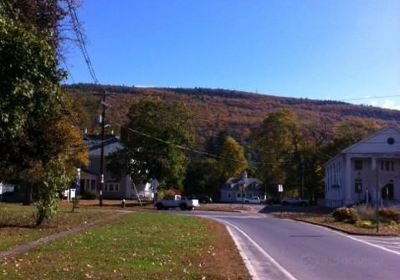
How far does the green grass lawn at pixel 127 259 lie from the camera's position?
40.3 feet

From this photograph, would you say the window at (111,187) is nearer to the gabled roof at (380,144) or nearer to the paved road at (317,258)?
the gabled roof at (380,144)

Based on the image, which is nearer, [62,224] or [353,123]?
[62,224]

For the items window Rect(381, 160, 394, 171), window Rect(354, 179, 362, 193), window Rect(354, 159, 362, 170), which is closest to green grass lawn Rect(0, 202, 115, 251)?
window Rect(354, 179, 362, 193)

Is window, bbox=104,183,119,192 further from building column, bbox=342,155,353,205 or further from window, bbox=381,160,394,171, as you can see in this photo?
window, bbox=381,160,394,171

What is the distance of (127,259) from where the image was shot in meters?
14.7

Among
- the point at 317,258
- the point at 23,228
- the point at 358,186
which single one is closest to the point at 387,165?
the point at 358,186

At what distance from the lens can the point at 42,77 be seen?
10.2 meters

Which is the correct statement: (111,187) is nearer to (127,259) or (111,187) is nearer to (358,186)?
(358,186)

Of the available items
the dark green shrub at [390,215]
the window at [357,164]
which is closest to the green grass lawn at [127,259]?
the dark green shrub at [390,215]

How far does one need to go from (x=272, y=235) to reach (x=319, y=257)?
31.8 ft

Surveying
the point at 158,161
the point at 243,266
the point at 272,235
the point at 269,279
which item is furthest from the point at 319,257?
the point at 158,161

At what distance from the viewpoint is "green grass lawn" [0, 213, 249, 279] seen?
12.3m

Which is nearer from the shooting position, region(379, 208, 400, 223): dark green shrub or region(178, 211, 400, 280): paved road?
region(178, 211, 400, 280): paved road

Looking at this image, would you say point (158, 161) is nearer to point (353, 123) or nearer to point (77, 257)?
point (353, 123)
